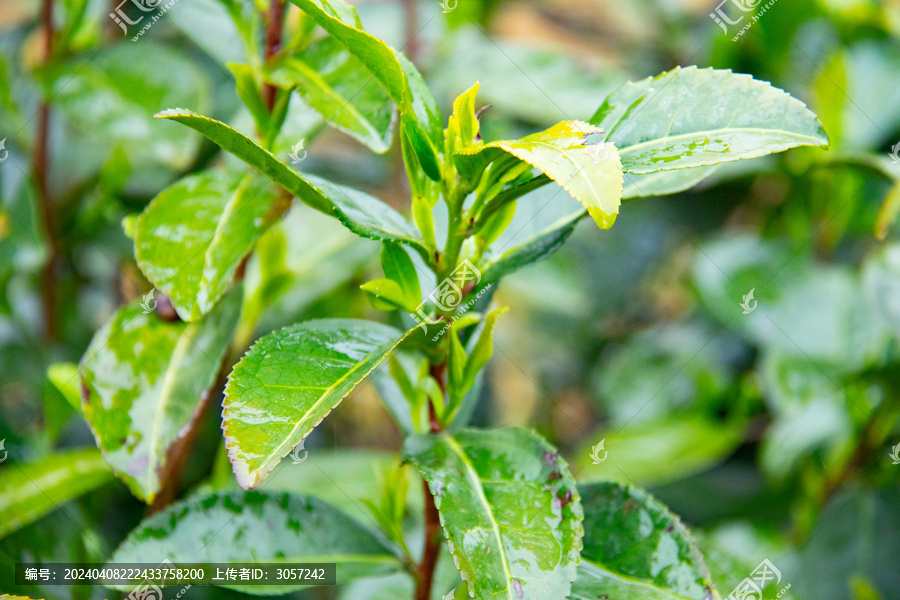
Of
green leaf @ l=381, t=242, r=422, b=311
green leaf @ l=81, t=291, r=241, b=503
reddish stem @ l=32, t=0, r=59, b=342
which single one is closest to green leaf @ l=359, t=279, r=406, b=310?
green leaf @ l=381, t=242, r=422, b=311

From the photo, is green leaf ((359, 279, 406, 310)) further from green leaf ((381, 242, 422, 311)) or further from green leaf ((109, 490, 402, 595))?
green leaf ((109, 490, 402, 595))

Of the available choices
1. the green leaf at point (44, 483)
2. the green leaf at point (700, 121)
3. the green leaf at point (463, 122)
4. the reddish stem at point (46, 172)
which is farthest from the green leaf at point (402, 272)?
the reddish stem at point (46, 172)

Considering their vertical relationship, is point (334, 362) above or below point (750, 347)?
above

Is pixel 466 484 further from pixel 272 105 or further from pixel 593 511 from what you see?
pixel 272 105

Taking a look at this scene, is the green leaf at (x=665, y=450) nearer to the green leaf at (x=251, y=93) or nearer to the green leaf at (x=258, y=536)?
the green leaf at (x=258, y=536)

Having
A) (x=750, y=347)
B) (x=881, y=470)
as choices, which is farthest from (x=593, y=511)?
(x=750, y=347)
